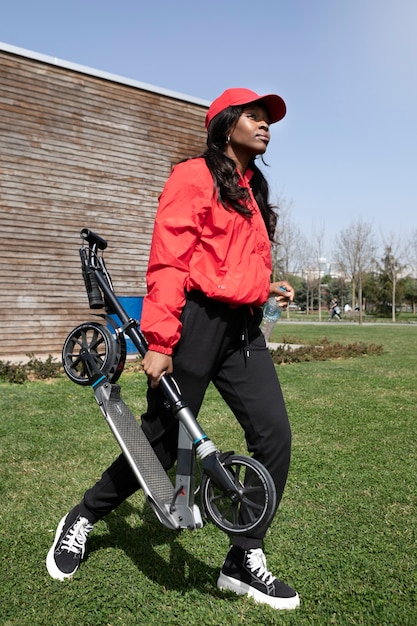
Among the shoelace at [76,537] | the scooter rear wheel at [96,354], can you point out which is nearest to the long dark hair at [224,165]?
the scooter rear wheel at [96,354]

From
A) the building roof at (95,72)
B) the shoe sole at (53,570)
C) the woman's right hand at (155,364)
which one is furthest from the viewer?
the building roof at (95,72)

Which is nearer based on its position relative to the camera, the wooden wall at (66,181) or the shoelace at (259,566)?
the shoelace at (259,566)

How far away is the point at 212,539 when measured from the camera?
3.18m

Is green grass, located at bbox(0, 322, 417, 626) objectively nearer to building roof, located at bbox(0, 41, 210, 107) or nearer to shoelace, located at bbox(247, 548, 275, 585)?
shoelace, located at bbox(247, 548, 275, 585)

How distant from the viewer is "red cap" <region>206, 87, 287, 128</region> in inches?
102

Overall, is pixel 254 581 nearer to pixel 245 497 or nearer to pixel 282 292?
pixel 245 497

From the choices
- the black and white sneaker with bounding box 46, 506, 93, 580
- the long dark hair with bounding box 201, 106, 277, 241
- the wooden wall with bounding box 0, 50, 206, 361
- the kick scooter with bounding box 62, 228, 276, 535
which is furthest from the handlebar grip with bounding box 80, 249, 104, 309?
the wooden wall with bounding box 0, 50, 206, 361

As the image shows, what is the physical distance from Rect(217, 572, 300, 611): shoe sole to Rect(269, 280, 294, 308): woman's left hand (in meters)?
1.38

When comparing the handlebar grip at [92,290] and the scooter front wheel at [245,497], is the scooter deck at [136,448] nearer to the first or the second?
the scooter front wheel at [245,497]

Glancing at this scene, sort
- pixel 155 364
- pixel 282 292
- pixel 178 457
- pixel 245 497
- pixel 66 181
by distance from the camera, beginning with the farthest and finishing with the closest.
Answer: pixel 66 181 < pixel 282 292 < pixel 178 457 < pixel 155 364 < pixel 245 497

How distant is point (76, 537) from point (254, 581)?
2.78 ft

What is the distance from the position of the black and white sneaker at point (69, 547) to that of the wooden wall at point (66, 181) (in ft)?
31.8

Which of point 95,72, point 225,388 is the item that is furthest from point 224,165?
point 95,72

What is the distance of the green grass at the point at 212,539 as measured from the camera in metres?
2.47
